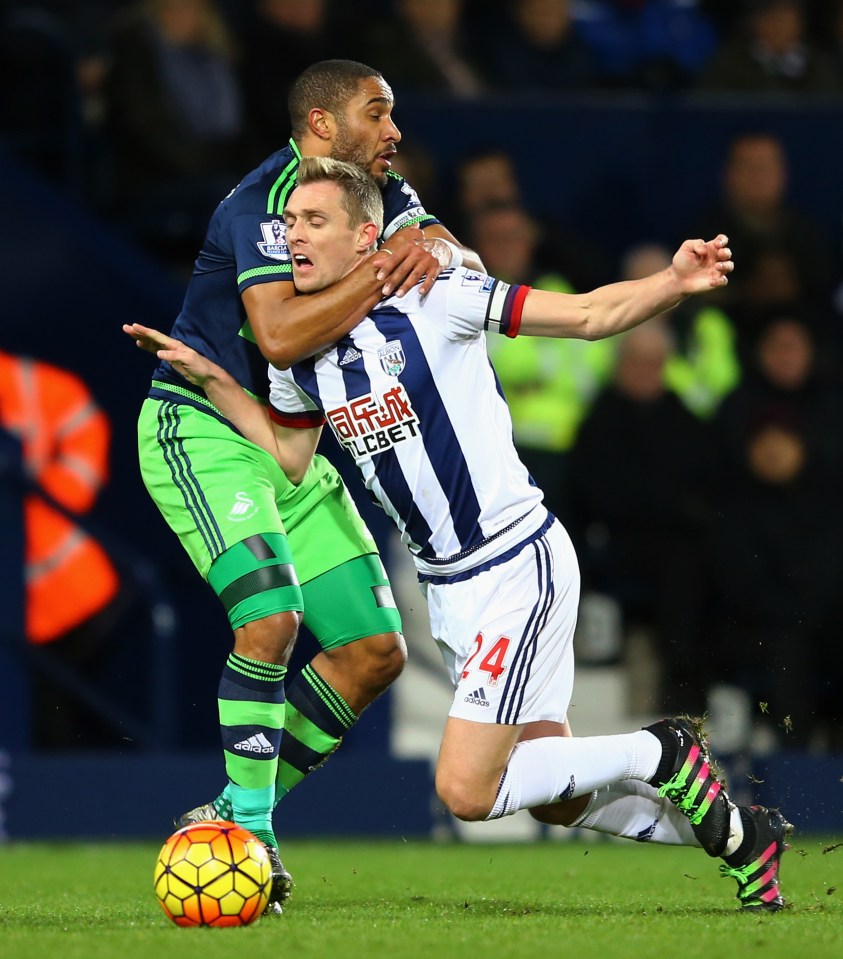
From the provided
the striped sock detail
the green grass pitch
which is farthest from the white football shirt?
the green grass pitch

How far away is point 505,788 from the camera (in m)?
5.29

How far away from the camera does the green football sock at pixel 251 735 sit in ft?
18.6

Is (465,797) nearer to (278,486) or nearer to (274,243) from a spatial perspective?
(278,486)

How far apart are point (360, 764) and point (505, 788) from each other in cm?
354

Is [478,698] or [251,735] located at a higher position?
[478,698]

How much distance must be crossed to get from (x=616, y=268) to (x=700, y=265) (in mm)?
5945

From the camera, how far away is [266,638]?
18.6ft

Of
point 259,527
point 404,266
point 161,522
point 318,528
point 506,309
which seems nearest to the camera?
point 506,309

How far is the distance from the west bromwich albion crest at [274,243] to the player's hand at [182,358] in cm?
46

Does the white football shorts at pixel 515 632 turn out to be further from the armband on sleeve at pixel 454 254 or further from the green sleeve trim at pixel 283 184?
the green sleeve trim at pixel 283 184

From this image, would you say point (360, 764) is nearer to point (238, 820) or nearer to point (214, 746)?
point (214, 746)

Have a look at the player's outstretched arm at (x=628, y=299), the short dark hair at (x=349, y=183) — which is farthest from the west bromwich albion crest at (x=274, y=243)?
the player's outstretched arm at (x=628, y=299)

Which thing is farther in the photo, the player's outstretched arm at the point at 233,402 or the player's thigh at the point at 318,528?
the player's thigh at the point at 318,528

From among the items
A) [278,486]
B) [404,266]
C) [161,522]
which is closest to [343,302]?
[404,266]
